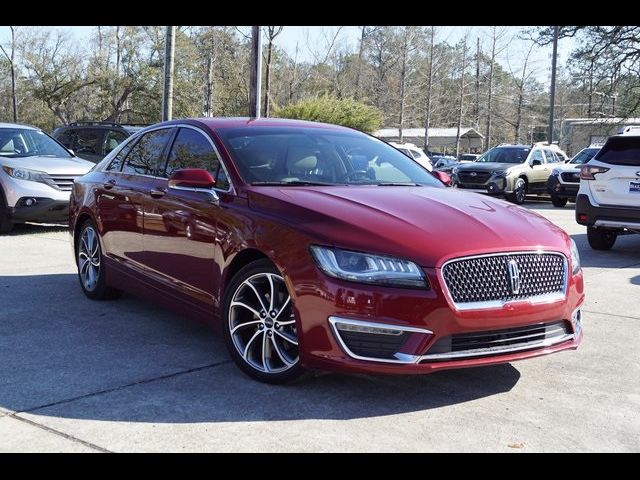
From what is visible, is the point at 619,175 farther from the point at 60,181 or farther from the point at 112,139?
the point at 112,139

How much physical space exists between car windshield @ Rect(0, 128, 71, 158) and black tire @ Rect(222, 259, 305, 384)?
27.6 ft

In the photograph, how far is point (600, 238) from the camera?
1081 centimetres

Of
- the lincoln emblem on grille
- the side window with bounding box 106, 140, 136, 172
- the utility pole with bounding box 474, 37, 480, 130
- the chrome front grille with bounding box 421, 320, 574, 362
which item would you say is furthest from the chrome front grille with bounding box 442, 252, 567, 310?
the utility pole with bounding box 474, 37, 480, 130

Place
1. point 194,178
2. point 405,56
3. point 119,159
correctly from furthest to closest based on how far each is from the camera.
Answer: point 405,56 < point 119,159 < point 194,178

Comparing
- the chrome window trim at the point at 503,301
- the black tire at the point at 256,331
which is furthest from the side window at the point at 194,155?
the chrome window trim at the point at 503,301

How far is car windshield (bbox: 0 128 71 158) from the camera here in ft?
38.5

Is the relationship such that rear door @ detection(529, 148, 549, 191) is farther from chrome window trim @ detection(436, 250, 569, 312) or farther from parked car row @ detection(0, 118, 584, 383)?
→ chrome window trim @ detection(436, 250, 569, 312)

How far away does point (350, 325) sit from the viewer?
3865mm

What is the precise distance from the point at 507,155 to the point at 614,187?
13.2m

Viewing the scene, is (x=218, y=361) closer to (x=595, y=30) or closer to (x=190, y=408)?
(x=190, y=408)

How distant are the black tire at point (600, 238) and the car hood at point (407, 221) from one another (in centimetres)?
645

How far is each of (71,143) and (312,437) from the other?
13.1m

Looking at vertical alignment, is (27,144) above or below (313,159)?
above

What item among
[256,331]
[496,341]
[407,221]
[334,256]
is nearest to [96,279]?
[256,331]
